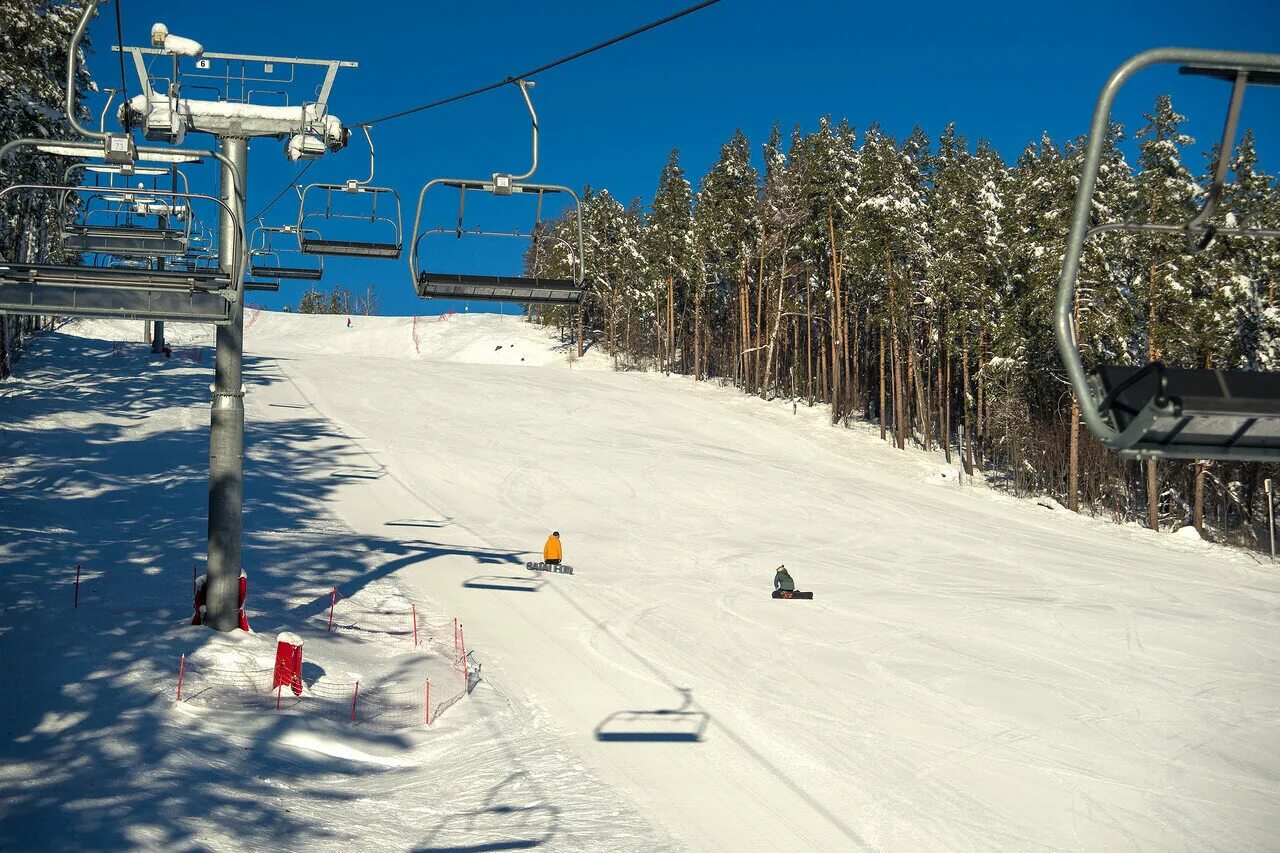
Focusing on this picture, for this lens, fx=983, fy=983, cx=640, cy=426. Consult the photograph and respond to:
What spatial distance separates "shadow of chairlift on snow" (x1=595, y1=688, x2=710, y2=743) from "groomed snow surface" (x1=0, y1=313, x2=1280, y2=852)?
59mm

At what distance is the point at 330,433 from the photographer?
34.4 meters

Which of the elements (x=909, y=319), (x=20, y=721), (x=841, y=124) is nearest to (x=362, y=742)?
(x=20, y=721)

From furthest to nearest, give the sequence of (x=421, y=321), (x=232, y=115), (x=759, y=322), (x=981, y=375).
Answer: (x=421, y=321) → (x=759, y=322) → (x=981, y=375) → (x=232, y=115)

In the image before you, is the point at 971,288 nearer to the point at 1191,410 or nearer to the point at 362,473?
the point at 362,473

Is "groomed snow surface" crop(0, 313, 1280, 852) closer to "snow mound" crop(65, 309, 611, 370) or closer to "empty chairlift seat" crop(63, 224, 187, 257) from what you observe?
"empty chairlift seat" crop(63, 224, 187, 257)

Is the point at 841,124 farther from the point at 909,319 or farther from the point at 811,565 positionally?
the point at 811,565

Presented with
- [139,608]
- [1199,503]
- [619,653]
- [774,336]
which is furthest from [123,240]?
[774,336]

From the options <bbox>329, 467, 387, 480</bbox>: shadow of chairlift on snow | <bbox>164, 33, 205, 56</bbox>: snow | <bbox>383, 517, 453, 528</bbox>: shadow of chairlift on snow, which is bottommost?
<bbox>383, 517, 453, 528</bbox>: shadow of chairlift on snow

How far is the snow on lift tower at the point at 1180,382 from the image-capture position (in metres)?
3.26

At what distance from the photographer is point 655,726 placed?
12.4m

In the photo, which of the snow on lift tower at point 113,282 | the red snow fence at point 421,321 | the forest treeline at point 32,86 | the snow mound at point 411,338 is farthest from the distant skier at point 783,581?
the red snow fence at point 421,321

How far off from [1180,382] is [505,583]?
55.8 ft

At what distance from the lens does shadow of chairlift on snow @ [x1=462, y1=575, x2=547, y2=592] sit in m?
19.2

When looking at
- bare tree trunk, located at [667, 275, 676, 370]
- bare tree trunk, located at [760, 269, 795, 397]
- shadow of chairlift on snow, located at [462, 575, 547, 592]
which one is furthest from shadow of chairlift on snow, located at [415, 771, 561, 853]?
bare tree trunk, located at [667, 275, 676, 370]
